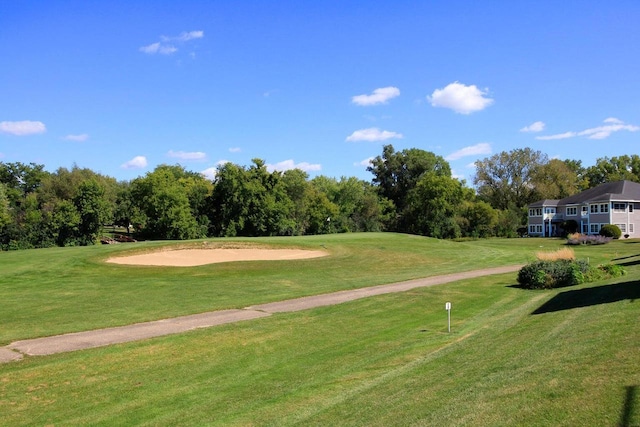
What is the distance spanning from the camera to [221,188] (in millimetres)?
71625

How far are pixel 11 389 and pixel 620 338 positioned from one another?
1109 centimetres

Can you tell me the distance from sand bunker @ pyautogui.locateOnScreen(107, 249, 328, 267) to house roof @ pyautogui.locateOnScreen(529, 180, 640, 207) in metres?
53.1

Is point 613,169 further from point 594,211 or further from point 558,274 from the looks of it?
point 558,274

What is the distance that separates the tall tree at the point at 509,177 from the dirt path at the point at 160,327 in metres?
84.0

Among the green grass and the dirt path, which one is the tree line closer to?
the green grass

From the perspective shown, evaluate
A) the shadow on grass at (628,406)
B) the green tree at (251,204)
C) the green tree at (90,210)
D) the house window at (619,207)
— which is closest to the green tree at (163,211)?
the green tree at (251,204)

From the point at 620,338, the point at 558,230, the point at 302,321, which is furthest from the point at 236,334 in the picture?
the point at 558,230

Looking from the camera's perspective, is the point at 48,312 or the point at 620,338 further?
the point at 48,312

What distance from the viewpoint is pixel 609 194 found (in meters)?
71.6

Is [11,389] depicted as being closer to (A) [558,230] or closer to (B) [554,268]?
(B) [554,268]

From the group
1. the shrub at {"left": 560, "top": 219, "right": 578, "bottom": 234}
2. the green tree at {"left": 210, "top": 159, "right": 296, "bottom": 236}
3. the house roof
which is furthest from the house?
the green tree at {"left": 210, "top": 159, "right": 296, "bottom": 236}

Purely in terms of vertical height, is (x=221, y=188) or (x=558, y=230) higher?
(x=221, y=188)

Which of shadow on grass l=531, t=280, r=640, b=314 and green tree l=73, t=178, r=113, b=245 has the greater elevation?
green tree l=73, t=178, r=113, b=245

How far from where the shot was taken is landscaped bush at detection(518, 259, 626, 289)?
76.4 ft
